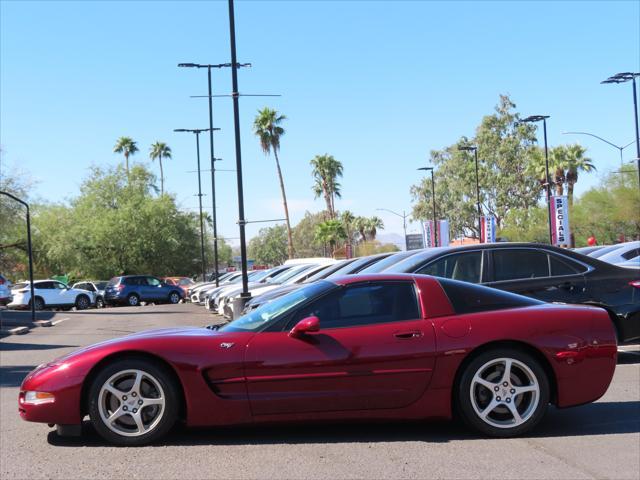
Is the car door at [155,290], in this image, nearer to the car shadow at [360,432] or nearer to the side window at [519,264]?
the side window at [519,264]

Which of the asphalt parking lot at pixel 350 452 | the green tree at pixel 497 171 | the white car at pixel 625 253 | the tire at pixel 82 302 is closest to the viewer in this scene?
the asphalt parking lot at pixel 350 452

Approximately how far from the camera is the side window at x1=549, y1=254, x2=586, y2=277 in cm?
927

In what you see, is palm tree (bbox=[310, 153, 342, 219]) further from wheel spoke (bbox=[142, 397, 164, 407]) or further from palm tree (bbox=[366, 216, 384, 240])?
wheel spoke (bbox=[142, 397, 164, 407])

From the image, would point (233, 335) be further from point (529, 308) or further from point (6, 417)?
point (6, 417)

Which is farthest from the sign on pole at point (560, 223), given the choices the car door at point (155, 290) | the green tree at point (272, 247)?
the green tree at point (272, 247)

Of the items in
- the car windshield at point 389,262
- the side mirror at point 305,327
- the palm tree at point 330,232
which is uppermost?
the palm tree at point 330,232

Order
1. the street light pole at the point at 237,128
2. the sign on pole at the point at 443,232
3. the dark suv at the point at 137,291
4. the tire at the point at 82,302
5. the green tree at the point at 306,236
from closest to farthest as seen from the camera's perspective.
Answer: the street light pole at the point at 237,128 → the tire at the point at 82,302 → the dark suv at the point at 137,291 → the sign on pole at the point at 443,232 → the green tree at the point at 306,236

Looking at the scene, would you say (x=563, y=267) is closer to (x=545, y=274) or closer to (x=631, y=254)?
(x=545, y=274)

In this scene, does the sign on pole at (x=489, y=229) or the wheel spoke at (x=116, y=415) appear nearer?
the wheel spoke at (x=116, y=415)

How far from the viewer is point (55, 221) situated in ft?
185

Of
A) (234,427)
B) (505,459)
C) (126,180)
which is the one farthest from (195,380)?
(126,180)

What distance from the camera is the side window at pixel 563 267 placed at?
9273mm

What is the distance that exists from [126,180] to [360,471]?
177ft

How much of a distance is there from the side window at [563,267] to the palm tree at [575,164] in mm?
54237
